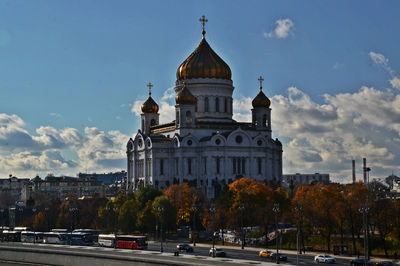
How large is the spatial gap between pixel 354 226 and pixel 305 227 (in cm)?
589

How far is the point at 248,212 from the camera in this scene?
112 m

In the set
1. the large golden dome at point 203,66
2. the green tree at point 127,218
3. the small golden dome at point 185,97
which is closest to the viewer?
the green tree at point 127,218

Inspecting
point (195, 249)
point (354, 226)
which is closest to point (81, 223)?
point (195, 249)

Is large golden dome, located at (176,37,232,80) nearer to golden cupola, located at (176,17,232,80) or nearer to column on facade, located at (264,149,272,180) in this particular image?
golden cupola, located at (176,17,232,80)

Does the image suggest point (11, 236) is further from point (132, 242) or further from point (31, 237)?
point (132, 242)

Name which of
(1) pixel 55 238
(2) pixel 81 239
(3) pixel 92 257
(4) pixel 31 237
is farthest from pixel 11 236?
(3) pixel 92 257

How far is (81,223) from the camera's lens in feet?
458

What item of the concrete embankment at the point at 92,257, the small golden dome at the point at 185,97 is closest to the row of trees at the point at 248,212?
the small golden dome at the point at 185,97

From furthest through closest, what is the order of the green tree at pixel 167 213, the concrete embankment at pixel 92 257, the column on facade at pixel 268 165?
1. the column on facade at pixel 268 165
2. the green tree at pixel 167 213
3. the concrete embankment at pixel 92 257

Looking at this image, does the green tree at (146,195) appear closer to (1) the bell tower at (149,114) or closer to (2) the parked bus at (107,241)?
(2) the parked bus at (107,241)

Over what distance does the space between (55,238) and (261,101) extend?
53.2 m

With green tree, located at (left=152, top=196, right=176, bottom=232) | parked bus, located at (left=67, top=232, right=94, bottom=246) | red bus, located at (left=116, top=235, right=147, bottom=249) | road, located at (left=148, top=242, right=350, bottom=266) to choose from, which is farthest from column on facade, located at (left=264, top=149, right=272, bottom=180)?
red bus, located at (left=116, top=235, right=147, bottom=249)

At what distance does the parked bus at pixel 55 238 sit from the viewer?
107 metres

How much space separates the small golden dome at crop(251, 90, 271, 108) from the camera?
150 m
